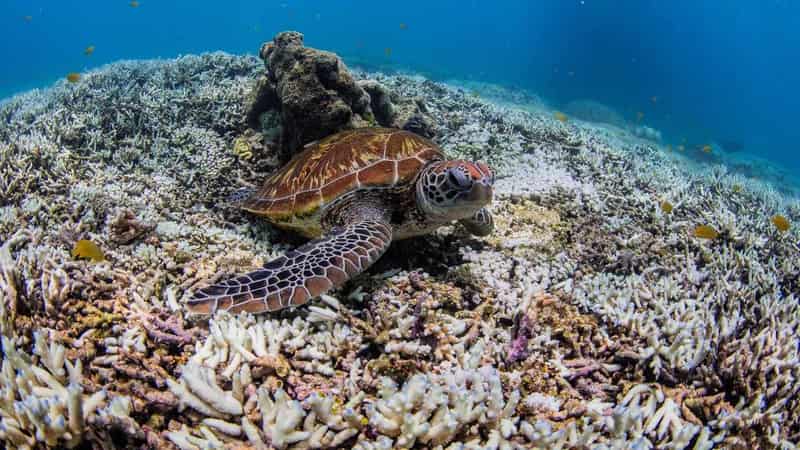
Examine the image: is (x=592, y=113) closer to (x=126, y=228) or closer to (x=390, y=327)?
(x=390, y=327)

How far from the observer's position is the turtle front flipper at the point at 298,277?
2195 mm

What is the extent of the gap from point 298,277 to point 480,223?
6.33 feet

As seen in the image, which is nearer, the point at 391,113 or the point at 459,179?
the point at 459,179

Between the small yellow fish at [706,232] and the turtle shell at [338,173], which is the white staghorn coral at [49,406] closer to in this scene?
the turtle shell at [338,173]

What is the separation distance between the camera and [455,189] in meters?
2.81

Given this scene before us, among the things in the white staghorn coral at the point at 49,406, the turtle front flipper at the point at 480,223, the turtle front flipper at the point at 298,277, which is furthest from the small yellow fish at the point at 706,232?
the white staghorn coral at the point at 49,406

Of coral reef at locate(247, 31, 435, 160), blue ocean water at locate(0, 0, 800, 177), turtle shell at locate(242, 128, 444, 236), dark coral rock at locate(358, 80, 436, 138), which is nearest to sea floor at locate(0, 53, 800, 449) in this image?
turtle shell at locate(242, 128, 444, 236)

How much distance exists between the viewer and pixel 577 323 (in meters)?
2.55

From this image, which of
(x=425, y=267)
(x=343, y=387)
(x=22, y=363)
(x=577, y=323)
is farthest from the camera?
(x=425, y=267)

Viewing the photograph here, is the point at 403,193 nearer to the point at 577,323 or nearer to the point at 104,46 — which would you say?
the point at 577,323

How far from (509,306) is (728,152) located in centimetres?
2948

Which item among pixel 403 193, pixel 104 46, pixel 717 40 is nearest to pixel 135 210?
pixel 403 193

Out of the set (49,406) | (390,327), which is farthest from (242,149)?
(49,406)

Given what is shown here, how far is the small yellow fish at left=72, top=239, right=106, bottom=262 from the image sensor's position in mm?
2652
